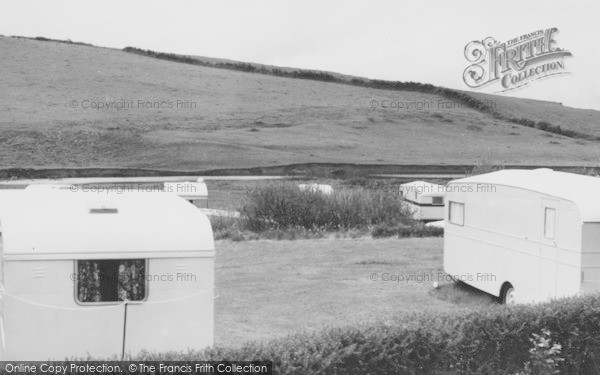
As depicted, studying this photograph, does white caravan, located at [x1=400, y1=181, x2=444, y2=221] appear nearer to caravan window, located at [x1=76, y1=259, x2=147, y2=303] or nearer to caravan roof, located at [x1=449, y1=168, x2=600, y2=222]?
caravan roof, located at [x1=449, y1=168, x2=600, y2=222]

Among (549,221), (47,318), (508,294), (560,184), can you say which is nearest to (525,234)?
(549,221)

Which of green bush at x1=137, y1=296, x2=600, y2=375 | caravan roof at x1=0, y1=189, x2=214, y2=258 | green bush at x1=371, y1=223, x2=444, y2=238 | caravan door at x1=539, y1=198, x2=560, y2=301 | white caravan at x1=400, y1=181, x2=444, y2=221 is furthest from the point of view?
white caravan at x1=400, y1=181, x2=444, y2=221

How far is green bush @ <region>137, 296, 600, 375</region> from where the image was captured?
6340 mm

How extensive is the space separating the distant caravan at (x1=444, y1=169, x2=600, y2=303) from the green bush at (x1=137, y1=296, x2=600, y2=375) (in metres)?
2.19

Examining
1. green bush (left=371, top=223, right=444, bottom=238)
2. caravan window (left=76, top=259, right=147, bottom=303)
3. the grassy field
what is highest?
caravan window (left=76, top=259, right=147, bottom=303)

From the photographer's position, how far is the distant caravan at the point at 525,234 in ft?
33.9

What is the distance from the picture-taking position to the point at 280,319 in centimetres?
1249

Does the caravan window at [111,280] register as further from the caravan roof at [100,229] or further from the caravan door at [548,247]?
the caravan door at [548,247]

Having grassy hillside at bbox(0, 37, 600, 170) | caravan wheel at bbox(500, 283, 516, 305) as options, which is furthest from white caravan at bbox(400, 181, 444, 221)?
grassy hillside at bbox(0, 37, 600, 170)

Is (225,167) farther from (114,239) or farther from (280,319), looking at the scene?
(114,239)

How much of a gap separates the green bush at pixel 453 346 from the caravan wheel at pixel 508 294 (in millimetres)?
3561

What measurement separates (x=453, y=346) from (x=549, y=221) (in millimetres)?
4636

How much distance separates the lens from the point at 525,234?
11531mm

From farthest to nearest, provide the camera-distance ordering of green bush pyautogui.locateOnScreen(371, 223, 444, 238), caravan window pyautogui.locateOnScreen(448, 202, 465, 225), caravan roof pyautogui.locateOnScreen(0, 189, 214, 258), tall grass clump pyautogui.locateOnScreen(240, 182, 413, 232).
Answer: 1. tall grass clump pyautogui.locateOnScreen(240, 182, 413, 232)
2. green bush pyautogui.locateOnScreen(371, 223, 444, 238)
3. caravan window pyautogui.locateOnScreen(448, 202, 465, 225)
4. caravan roof pyautogui.locateOnScreen(0, 189, 214, 258)
